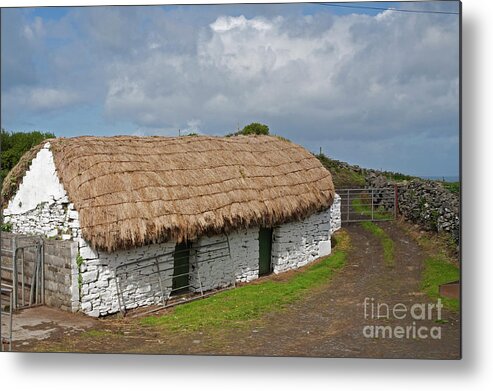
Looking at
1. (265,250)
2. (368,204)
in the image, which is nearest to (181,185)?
(265,250)

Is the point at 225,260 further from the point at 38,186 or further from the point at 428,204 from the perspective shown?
the point at 428,204

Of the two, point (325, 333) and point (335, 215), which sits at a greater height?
point (335, 215)

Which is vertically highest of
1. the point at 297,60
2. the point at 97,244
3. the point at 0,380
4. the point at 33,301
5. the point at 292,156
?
the point at 297,60

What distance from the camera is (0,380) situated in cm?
713

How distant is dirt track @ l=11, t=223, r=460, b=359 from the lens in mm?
6840

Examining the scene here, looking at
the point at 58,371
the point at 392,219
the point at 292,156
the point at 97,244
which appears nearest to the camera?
the point at 58,371

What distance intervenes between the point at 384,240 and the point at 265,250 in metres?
2.30

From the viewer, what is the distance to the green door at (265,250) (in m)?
11.4

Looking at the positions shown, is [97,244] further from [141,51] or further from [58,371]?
[141,51]

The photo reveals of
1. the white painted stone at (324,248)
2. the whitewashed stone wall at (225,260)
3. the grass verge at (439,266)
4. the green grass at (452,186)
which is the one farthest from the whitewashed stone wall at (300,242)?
the green grass at (452,186)

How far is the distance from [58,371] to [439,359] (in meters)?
4.52

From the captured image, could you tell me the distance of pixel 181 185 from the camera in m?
9.90

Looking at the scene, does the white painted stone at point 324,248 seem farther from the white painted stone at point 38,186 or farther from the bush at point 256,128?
the white painted stone at point 38,186

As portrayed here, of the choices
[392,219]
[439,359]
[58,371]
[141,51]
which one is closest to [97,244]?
[58,371]
